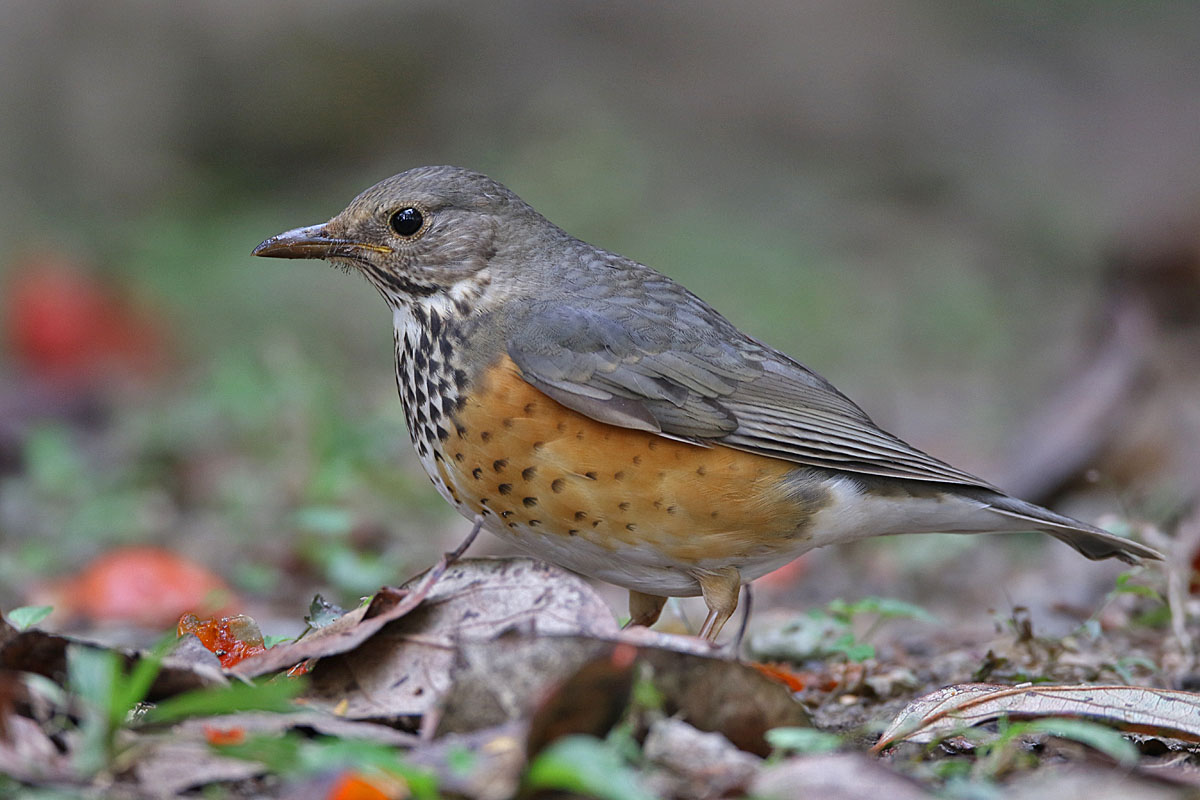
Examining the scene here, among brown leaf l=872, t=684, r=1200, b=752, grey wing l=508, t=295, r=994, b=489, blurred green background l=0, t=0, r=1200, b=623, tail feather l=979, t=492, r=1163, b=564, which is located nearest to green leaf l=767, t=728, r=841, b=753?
brown leaf l=872, t=684, r=1200, b=752

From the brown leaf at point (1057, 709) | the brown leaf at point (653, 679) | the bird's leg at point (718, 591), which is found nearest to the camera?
the brown leaf at point (653, 679)

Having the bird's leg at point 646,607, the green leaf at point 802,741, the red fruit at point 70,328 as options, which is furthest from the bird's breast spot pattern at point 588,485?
the red fruit at point 70,328

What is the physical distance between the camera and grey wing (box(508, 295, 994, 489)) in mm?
4703

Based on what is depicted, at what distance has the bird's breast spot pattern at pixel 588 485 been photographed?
449 cm

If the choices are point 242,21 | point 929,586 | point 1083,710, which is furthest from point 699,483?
point 242,21

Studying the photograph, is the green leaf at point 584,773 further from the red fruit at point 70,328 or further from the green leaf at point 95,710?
the red fruit at point 70,328

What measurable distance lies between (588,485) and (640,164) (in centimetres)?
1190

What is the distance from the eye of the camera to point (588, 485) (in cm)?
448

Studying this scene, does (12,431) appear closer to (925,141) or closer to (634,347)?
(634,347)

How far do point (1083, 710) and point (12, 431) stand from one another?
741 cm

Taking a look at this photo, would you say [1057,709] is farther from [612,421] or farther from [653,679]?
[612,421]

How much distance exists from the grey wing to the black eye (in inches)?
23.8

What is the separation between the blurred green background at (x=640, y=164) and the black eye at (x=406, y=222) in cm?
363

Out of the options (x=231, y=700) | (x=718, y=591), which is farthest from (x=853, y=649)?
(x=231, y=700)
